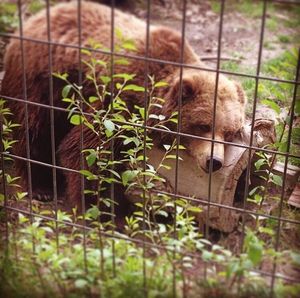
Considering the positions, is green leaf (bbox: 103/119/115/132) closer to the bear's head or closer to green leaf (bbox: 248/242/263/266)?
green leaf (bbox: 248/242/263/266)

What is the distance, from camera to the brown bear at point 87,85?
15.6 feet

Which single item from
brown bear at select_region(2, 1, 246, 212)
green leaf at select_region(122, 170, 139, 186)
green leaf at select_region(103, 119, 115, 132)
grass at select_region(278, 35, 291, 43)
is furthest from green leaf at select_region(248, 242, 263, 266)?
grass at select_region(278, 35, 291, 43)

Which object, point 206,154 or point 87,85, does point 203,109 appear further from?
point 87,85

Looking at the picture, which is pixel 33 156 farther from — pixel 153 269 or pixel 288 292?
pixel 288 292

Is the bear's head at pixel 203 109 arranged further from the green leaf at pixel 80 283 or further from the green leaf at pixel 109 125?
the green leaf at pixel 80 283

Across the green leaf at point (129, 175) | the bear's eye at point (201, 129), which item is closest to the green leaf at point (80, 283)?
the green leaf at point (129, 175)

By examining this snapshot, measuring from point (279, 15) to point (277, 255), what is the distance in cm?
636

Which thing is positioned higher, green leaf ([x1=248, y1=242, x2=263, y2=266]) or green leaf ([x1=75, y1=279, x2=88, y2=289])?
green leaf ([x1=248, y1=242, x2=263, y2=266])

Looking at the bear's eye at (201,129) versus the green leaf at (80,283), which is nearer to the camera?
the green leaf at (80,283)

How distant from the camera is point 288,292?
9.65 feet

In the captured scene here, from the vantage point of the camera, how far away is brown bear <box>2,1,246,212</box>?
187 inches

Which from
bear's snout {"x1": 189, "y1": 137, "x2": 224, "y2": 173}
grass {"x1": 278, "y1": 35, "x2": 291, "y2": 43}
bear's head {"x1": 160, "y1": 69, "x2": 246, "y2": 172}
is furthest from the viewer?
grass {"x1": 278, "y1": 35, "x2": 291, "y2": 43}

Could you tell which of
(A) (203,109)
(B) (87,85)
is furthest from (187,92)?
(B) (87,85)

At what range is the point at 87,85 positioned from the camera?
492 centimetres
